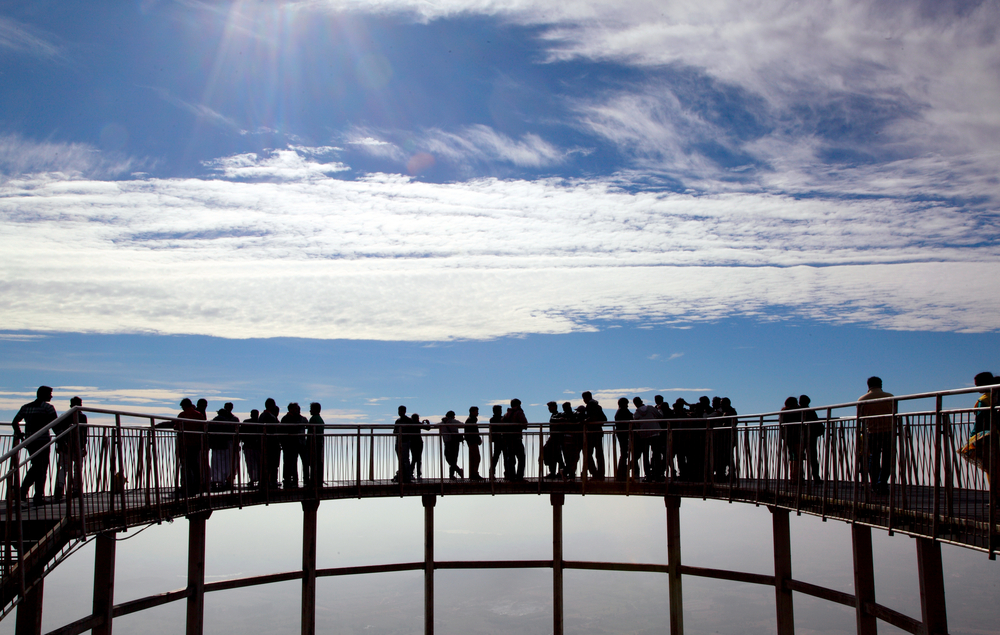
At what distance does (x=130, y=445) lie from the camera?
11.7 metres

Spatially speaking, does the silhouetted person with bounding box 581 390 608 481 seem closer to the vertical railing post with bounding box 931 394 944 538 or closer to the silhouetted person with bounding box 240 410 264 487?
the silhouetted person with bounding box 240 410 264 487

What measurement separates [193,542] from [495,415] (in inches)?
276

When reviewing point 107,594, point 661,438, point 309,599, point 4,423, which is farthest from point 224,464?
point 661,438

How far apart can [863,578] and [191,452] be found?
12.1 meters

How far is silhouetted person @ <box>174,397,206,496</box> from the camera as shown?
13039 millimetres

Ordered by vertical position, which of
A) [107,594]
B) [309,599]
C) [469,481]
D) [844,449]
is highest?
[844,449]

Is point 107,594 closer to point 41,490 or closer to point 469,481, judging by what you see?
point 41,490

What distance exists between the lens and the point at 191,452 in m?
14.0

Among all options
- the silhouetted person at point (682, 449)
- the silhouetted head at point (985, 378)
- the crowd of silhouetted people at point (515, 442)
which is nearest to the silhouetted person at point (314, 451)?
the crowd of silhouetted people at point (515, 442)

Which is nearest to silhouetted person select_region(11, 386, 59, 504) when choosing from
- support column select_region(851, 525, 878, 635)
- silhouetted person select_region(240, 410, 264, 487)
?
silhouetted person select_region(240, 410, 264, 487)

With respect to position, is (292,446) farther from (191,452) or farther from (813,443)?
(813,443)

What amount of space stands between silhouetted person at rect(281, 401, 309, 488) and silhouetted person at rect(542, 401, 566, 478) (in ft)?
17.7

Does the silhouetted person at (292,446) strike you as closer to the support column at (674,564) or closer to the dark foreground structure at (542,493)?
the dark foreground structure at (542,493)

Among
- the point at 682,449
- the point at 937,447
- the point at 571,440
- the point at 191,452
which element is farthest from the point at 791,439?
the point at 191,452
